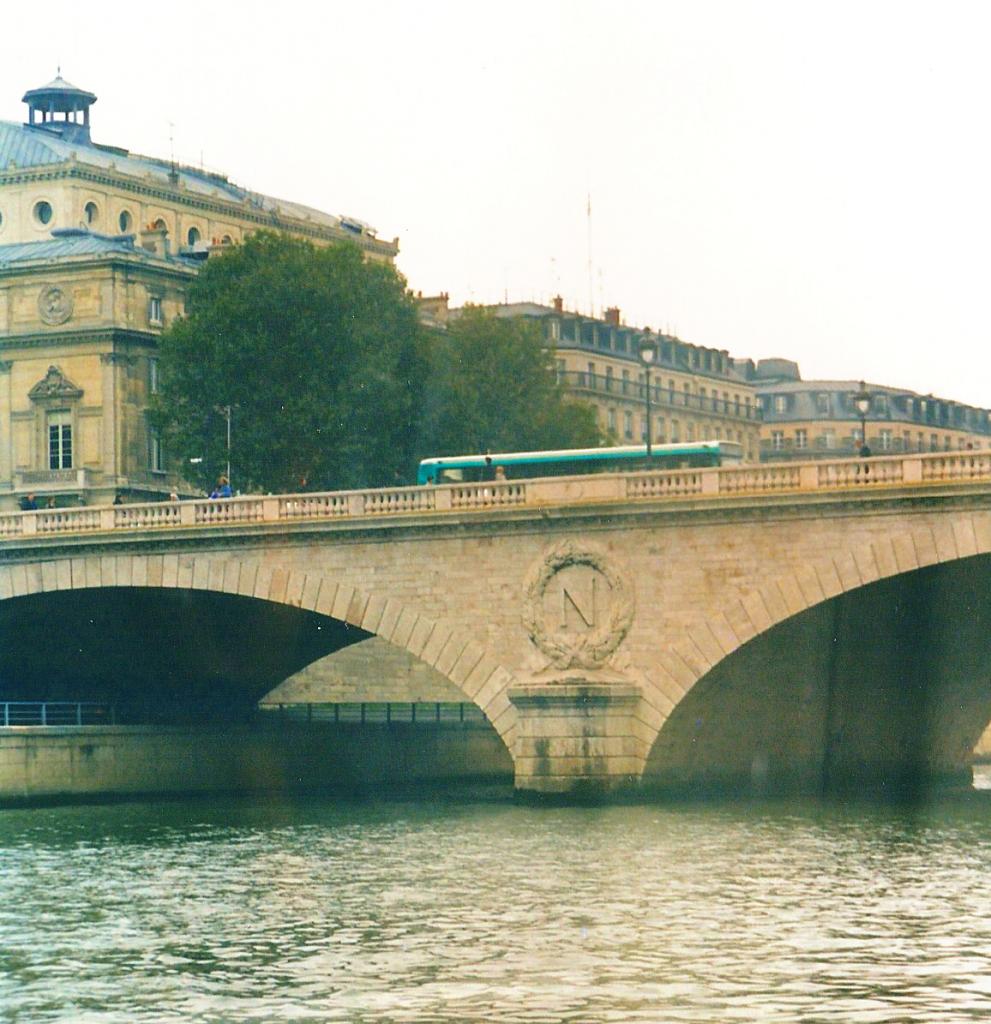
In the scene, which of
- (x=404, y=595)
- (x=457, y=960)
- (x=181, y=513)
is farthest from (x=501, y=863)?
(x=181, y=513)

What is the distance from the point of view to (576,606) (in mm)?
65375

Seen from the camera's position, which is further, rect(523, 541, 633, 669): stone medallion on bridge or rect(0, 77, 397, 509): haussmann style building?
rect(0, 77, 397, 509): haussmann style building

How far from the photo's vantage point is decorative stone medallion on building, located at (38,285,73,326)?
116m

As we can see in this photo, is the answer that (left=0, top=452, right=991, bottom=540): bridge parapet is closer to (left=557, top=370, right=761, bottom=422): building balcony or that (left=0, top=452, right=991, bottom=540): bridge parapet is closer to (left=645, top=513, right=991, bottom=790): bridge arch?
(left=645, top=513, right=991, bottom=790): bridge arch

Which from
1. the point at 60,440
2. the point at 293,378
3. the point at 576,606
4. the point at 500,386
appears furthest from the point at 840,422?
the point at 576,606

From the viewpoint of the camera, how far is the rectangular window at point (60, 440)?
4579 inches

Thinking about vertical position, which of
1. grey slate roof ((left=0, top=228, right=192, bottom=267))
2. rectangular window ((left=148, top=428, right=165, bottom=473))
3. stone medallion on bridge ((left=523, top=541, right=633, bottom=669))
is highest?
grey slate roof ((left=0, top=228, right=192, bottom=267))

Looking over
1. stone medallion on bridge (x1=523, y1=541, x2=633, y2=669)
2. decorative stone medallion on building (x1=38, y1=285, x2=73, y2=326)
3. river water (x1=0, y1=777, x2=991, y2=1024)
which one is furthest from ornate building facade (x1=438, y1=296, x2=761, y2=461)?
river water (x1=0, y1=777, x2=991, y2=1024)

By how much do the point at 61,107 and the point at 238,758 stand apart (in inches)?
2318

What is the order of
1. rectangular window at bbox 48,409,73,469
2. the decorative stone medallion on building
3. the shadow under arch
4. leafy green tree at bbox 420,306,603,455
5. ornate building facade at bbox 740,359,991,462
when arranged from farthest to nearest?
ornate building facade at bbox 740,359,991,462, rectangular window at bbox 48,409,73,469, the decorative stone medallion on building, leafy green tree at bbox 420,306,603,455, the shadow under arch

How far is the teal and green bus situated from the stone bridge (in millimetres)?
5403

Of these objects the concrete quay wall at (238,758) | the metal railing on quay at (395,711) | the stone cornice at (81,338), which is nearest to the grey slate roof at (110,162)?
the stone cornice at (81,338)

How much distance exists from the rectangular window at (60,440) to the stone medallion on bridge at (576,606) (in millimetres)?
53680

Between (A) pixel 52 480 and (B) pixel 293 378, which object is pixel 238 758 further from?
(A) pixel 52 480
